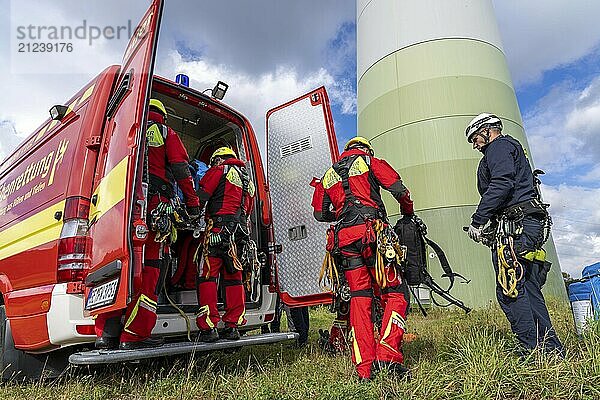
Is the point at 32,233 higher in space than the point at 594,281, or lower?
higher

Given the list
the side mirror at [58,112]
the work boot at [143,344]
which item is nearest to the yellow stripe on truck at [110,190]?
the work boot at [143,344]

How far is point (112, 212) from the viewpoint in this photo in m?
3.26

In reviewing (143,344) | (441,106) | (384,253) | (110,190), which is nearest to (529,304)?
(384,253)

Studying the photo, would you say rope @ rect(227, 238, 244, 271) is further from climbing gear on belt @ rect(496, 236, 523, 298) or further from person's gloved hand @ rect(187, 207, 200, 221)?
climbing gear on belt @ rect(496, 236, 523, 298)

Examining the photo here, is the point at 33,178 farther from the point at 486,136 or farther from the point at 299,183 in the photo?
the point at 486,136

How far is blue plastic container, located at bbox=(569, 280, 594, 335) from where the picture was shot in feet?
12.8

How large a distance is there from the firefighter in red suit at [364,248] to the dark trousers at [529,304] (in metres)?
Result: 0.83

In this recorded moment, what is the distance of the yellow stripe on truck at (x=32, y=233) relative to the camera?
371cm

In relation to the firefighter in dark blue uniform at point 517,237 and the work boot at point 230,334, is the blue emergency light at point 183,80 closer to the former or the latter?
the work boot at point 230,334

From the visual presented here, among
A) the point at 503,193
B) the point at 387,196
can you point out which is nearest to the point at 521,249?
the point at 503,193

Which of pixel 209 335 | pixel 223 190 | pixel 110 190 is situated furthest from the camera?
pixel 223 190

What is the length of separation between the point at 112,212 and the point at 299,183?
2.27 m

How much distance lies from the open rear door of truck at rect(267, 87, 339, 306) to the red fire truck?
12 millimetres

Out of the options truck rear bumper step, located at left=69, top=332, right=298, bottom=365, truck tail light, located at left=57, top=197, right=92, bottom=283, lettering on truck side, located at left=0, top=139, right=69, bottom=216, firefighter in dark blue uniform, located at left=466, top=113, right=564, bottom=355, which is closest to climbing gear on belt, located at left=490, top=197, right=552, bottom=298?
firefighter in dark blue uniform, located at left=466, top=113, right=564, bottom=355
